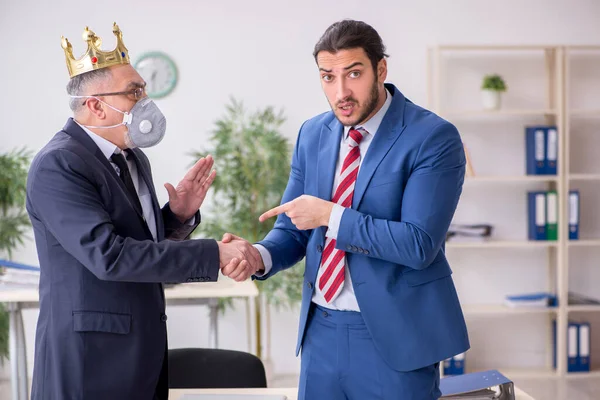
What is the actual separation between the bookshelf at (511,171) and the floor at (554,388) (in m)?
0.15

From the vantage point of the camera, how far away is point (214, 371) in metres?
2.81

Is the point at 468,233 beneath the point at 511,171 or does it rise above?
beneath

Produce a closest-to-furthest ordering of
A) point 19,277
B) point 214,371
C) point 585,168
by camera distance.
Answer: point 214,371 < point 19,277 < point 585,168

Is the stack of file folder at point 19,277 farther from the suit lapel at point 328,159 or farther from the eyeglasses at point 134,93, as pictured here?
the suit lapel at point 328,159

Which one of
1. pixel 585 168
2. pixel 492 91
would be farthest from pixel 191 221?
pixel 585 168

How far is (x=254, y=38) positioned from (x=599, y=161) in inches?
110

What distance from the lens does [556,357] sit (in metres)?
5.34

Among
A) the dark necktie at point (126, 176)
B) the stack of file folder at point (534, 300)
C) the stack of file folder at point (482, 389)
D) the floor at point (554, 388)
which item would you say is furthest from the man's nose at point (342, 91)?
the stack of file folder at point (534, 300)

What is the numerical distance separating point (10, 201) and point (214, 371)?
109 inches

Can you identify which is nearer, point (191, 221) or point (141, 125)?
point (141, 125)

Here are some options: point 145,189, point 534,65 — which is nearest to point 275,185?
point 534,65

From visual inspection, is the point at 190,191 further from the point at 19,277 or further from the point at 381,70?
the point at 19,277

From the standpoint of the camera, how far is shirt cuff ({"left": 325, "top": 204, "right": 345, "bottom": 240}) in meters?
1.90

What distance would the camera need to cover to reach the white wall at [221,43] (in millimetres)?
5262
